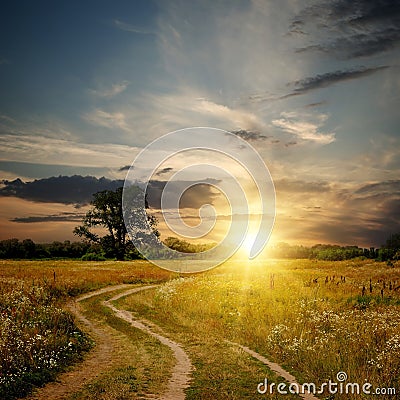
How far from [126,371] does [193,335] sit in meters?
5.85

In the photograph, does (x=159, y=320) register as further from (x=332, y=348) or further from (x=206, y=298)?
(x=332, y=348)

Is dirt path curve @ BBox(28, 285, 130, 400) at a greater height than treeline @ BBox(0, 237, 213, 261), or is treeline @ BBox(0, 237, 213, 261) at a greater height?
dirt path curve @ BBox(28, 285, 130, 400)

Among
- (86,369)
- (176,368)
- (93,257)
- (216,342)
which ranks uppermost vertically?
(176,368)

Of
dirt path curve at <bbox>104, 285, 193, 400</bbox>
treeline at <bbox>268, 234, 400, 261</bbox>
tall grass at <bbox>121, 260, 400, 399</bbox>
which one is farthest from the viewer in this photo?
treeline at <bbox>268, 234, 400, 261</bbox>

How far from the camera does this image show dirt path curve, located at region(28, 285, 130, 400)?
34.2 ft

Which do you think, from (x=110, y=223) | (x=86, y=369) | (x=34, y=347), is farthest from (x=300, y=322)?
(x=110, y=223)

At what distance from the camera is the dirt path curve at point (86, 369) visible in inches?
410

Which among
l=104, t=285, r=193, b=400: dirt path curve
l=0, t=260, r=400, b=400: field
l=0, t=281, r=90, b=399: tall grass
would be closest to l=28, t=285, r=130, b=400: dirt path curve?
l=0, t=260, r=400, b=400: field

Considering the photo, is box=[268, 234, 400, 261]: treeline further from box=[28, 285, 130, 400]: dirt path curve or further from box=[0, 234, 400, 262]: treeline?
box=[28, 285, 130, 400]: dirt path curve

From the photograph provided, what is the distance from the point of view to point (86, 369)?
12.6 metres

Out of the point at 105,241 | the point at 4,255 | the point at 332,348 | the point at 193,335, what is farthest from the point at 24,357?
the point at 4,255

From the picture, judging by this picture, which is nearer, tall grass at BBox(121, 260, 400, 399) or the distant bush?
tall grass at BBox(121, 260, 400, 399)

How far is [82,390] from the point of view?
414 inches

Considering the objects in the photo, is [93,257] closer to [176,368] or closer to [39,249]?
[39,249]
